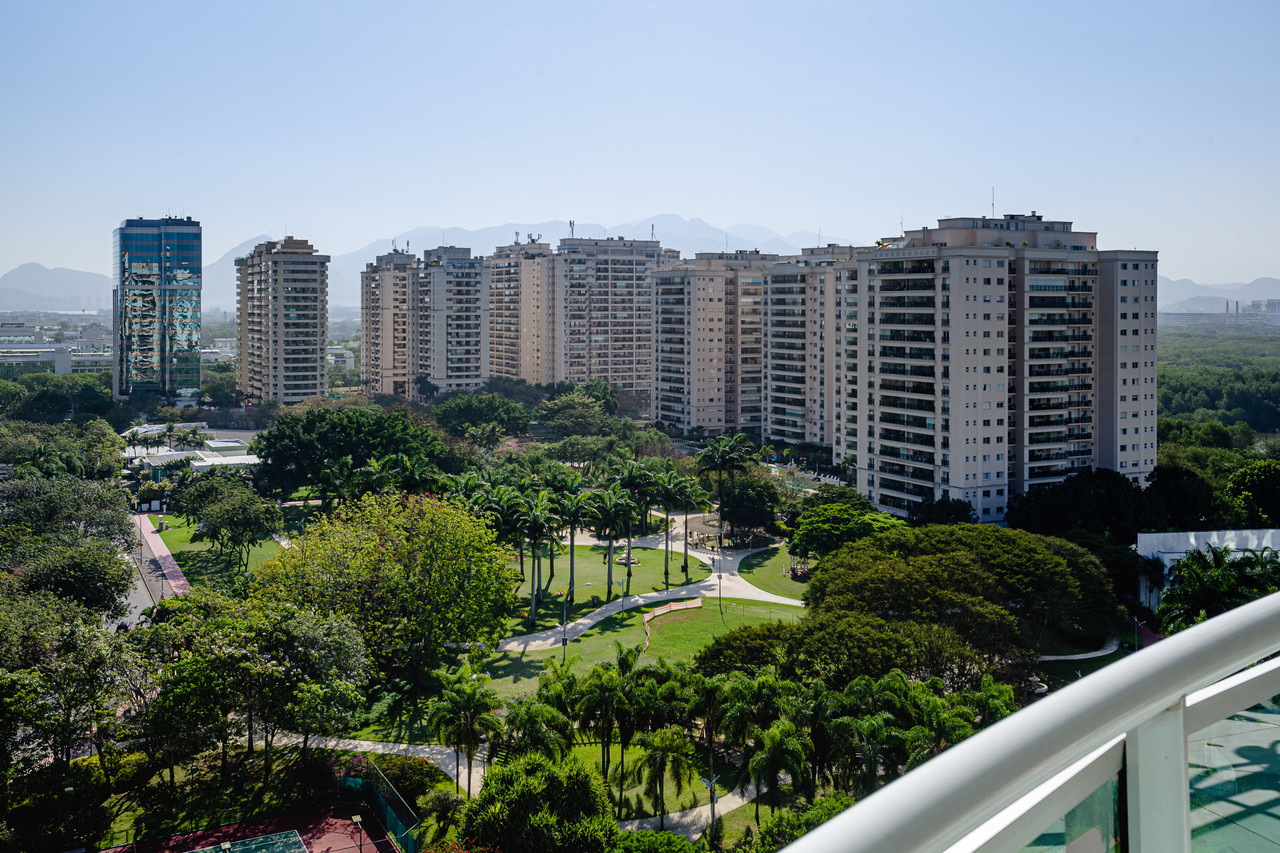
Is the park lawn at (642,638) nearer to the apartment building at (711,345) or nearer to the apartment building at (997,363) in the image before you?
the apartment building at (997,363)

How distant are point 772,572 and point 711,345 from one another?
33964 millimetres

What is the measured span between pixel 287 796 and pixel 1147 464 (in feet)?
139

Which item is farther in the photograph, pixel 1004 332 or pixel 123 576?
pixel 1004 332

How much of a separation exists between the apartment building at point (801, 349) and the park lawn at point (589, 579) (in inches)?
864

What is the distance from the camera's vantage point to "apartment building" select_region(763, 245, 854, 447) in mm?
61719

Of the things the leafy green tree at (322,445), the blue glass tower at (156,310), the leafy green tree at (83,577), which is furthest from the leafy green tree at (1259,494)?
the blue glass tower at (156,310)

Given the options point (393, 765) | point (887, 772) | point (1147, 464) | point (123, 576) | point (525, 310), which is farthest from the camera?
point (525, 310)

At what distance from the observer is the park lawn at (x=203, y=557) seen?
126 ft

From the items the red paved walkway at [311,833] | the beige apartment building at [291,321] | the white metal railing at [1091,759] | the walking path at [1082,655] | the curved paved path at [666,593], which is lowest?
the red paved walkway at [311,833]

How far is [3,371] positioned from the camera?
339 feet

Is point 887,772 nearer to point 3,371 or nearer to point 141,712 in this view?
point 141,712

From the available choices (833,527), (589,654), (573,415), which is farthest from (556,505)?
(573,415)

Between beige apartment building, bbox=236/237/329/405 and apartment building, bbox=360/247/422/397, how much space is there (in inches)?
420

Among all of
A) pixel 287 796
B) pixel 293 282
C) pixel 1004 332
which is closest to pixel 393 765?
pixel 287 796
